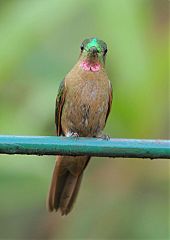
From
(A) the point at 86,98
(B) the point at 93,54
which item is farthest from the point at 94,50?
(A) the point at 86,98

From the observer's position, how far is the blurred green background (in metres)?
3.93

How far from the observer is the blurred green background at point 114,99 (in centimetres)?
393

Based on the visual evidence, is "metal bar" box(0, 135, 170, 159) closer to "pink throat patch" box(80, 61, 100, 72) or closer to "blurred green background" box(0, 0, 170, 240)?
"blurred green background" box(0, 0, 170, 240)

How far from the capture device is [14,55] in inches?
153

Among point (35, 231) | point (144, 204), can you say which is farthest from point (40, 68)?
point (35, 231)

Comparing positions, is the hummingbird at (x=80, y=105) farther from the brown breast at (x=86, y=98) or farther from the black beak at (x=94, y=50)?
the black beak at (x=94, y=50)

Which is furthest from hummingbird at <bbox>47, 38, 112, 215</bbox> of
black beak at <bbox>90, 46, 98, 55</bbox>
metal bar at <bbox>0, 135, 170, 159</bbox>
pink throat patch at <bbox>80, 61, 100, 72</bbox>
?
metal bar at <bbox>0, 135, 170, 159</bbox>

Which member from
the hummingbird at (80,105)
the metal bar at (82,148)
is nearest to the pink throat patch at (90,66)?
the hummingbird at (80,105)

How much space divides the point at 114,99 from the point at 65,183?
69 cm

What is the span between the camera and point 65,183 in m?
4.67

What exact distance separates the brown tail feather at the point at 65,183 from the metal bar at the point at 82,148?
1340 millimetres

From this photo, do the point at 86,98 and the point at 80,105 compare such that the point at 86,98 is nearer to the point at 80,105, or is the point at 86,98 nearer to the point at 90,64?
the point at 80,105

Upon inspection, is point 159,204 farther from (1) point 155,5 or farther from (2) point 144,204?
(1) point 155,5

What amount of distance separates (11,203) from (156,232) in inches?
37.2
